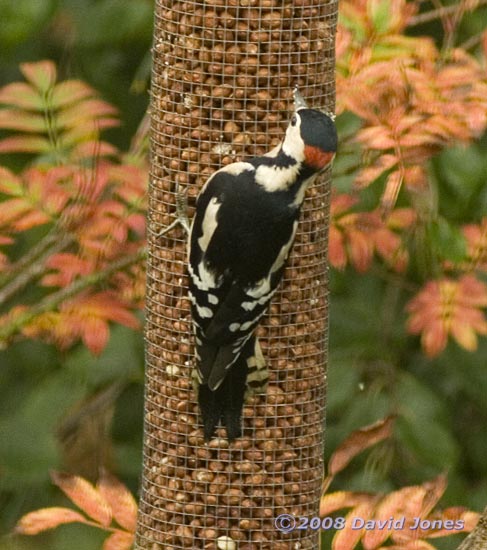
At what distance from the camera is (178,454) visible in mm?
3750

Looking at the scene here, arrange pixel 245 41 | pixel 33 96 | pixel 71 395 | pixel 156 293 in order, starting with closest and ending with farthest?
pixel 245 41
pixel 156 293
pixel 33 96
pixel 71 395

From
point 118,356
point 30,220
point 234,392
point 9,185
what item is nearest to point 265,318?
point 234,392

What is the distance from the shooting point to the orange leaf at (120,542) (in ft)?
11.7

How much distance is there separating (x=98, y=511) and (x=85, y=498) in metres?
0.05

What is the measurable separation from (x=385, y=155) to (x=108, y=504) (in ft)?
3.89

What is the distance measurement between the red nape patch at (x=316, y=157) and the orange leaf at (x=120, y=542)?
1049 mm

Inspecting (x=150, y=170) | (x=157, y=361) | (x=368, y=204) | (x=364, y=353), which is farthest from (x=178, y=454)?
(x=364, y=353)

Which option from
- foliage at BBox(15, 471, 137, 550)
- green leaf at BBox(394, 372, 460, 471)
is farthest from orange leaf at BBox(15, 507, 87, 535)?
green leaf at BBox(394, 372, 460, 471)

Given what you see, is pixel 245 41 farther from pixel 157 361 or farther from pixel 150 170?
pixel 157 361

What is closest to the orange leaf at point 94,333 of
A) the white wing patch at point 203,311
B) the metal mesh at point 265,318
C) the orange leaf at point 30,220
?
the metal mesh at point 265,318

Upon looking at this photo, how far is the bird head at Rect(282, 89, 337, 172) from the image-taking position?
128 inches

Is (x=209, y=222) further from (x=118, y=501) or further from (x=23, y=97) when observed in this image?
(x=23, y=97)

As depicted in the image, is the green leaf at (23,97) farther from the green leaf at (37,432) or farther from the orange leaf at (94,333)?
the green leaf at (37,432)

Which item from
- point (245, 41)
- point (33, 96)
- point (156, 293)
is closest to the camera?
point (245, 41)
